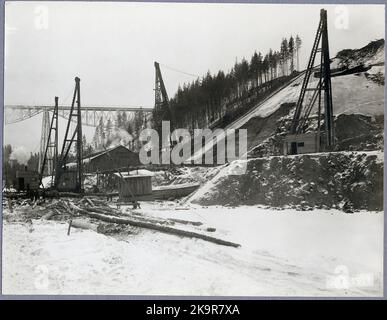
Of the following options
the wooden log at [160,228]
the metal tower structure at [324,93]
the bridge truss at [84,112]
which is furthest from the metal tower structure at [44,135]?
the metal tower structure at [324,93]

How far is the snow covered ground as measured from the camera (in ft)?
26.4

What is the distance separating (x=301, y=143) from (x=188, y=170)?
12.7 feet

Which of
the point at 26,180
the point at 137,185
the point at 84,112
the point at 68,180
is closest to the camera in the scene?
the point at 26,180

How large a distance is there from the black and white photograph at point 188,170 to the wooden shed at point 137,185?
0.05 metres

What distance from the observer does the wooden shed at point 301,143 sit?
11557 millimetres

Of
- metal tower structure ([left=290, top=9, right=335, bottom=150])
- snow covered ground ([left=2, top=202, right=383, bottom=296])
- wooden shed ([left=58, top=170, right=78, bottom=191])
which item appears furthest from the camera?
wooden shed ([left=58, top=170, right=78, bottom=191])

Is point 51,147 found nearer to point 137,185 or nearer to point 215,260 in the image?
point 137,185

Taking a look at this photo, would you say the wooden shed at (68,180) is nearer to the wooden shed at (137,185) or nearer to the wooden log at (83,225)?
the wooden shed at (137,185)

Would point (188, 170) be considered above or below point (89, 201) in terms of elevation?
above

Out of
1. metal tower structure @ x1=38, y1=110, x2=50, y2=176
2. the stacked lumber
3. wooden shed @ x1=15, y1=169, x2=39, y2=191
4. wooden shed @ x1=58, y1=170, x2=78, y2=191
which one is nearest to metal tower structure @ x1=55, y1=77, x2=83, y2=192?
wooden shed @ x1=58, y1=170, x2=78, y2=191

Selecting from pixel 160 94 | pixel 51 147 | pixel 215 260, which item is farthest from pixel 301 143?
pixel 51 147

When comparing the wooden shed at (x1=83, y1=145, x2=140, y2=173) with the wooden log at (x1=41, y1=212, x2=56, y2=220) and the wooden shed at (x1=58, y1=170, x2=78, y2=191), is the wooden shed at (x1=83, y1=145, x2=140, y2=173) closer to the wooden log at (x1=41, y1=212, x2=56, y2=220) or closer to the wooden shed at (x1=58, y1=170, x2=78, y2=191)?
the wooden shed at (x1=58, y1=170, x2=78, y2=191)

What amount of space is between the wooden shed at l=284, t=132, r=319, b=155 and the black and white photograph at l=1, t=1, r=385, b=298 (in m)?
0.05

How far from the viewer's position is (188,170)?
472 inches
